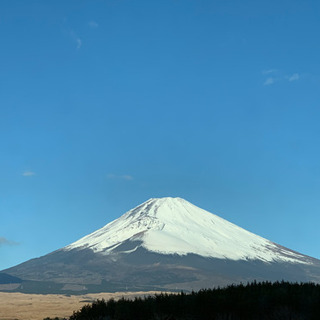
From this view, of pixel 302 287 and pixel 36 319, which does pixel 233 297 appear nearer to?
pixel 302 287

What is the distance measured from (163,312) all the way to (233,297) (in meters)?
2.98

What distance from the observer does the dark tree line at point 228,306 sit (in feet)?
67.7

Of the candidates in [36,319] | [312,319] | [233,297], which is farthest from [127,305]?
[36,319]

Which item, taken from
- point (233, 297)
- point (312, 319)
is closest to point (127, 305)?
point (233, 297)

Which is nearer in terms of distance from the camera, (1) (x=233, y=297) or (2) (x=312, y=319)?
(2) (x=312, y=319)

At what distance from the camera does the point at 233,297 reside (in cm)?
2200

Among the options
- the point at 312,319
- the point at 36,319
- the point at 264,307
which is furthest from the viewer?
the point at 36,319

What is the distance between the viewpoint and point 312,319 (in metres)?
19.9

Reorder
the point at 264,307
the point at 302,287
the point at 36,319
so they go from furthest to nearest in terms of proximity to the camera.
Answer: the point at 36,319
the point at 302,287
the point at 264,307

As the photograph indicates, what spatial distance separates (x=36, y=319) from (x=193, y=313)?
169584 millimetres

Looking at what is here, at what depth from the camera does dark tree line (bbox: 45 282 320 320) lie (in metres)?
20.6

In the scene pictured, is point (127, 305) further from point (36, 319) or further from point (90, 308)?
point (36, 319)

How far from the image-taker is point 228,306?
21.5m

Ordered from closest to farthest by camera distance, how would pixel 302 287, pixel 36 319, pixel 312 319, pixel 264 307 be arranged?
pixel 312 319, pixel 264 307, pixel 302 287, pixel 36 319
